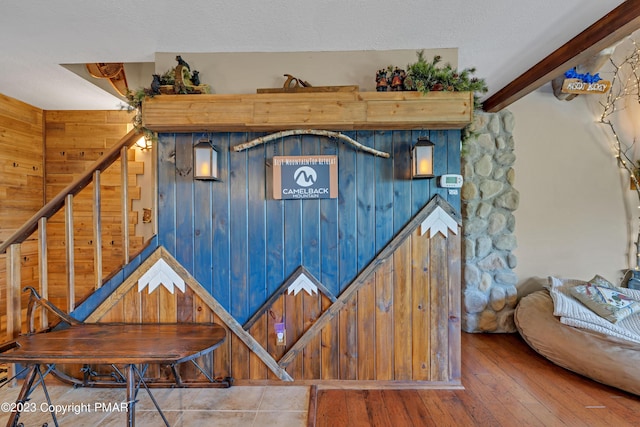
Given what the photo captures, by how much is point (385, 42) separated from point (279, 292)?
188 cm

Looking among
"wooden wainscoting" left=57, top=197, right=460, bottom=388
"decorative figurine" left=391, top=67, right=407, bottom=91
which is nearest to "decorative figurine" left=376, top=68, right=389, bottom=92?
"decorative figurine" left=391, top=67, right=407, bottom=91

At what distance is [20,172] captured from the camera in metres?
2.99

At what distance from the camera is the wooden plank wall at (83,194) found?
125 inches

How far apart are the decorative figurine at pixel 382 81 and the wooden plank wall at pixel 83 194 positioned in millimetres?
2621

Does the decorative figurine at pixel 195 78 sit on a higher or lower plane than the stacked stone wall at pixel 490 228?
higher

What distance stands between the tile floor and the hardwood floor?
0.66ft

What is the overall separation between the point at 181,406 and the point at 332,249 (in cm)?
140

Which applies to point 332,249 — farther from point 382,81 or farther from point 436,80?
point 436,80

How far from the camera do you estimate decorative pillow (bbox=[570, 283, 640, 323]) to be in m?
2.50

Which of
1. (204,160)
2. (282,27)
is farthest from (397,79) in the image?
(204,160)

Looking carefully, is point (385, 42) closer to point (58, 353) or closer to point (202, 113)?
point (202, 113)

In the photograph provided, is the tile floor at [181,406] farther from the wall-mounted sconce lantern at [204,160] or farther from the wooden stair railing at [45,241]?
the wall-mounted sconce lantern at [204,160]

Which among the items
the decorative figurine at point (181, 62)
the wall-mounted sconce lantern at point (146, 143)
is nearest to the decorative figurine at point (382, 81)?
the decorative figurine at point (181, 62)

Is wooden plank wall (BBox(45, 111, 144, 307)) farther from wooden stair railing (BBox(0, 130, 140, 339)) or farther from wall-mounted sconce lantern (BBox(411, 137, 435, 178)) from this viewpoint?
wall-mounted sconce lantern (BBox(411, 137, 435, 178))
